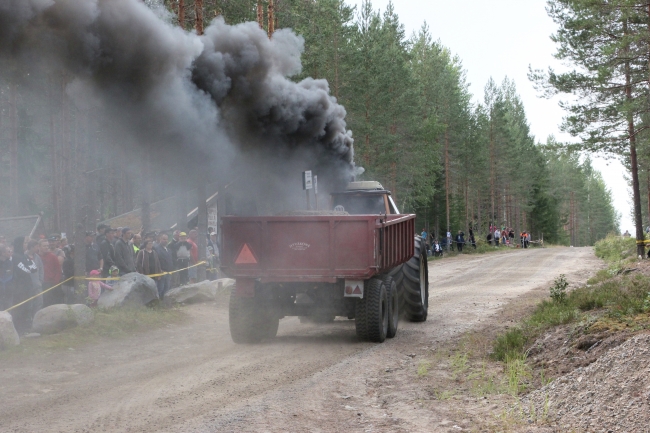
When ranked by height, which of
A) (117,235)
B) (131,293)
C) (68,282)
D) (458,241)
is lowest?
(131,293)

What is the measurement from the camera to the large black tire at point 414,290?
43.6 ft

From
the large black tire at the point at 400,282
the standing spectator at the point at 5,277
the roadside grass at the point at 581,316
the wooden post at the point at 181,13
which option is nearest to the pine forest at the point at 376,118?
the wooden post at the point at 181,13

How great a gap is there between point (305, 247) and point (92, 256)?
5.47 metres

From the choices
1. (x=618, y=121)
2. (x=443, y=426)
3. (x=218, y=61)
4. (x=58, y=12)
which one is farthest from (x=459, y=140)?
(x=443, y=426)

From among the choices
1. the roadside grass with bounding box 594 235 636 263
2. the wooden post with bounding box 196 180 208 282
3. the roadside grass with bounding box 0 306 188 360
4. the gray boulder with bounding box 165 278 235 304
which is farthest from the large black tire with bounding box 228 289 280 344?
the roadside grass with bounding box 594 235 636 263

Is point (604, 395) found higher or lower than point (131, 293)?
lower

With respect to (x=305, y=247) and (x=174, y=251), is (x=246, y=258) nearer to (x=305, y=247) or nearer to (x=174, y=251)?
(x=305, y=247)

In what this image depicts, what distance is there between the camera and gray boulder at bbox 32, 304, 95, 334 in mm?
11453

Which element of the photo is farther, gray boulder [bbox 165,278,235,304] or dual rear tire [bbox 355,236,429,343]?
gray boulder [bbox 165,278,235,304]

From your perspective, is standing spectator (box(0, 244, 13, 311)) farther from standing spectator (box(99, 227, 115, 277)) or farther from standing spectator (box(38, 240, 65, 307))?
standing spectator (box(99, 227, 115, 277))

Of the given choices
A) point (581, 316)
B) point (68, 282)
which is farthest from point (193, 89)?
point (581, 316)

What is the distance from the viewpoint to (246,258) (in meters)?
11.0

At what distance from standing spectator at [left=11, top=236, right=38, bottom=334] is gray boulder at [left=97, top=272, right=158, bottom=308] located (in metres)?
1.60

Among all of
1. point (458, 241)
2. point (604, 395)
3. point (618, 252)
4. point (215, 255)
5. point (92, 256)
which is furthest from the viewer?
point (458, 241)
